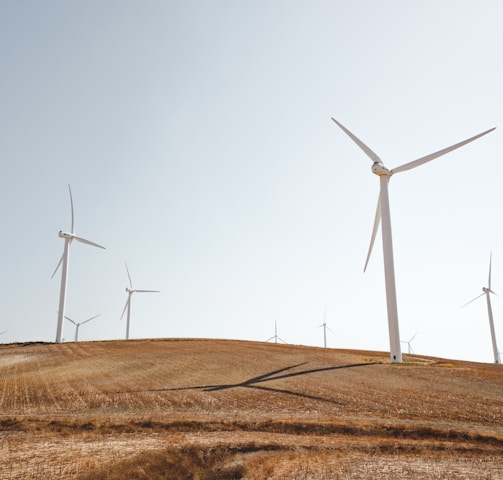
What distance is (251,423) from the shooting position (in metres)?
18.7

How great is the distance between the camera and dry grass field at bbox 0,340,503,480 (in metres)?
12.9

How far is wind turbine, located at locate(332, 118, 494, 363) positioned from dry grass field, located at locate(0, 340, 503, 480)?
4708 mm

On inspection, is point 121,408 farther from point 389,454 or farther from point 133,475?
point 389,454

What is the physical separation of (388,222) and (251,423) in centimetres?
2990

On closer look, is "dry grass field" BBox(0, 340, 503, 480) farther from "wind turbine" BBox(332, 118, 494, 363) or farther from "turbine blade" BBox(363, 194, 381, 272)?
"turbine blade" BBox(363, 194, 381, 272)

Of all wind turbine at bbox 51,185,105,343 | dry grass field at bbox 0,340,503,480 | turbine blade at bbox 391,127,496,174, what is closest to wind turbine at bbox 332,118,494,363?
turbine blade at bbox 391,127,496,174

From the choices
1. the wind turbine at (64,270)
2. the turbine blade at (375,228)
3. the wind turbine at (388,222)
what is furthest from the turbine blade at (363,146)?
the wind turbine at (64,270)

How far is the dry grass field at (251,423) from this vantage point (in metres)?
12.9

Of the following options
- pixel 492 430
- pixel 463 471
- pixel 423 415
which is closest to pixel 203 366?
pixel 423 415

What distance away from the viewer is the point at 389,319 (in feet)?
137

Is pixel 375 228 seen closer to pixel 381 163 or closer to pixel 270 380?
pixel 381 163

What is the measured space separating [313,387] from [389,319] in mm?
16938

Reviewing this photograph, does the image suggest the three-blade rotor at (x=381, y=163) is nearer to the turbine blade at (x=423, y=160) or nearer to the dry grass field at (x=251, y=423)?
the turbine blade at (x=423, y=160)

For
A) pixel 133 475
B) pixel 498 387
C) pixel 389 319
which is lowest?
pixel 133 475
